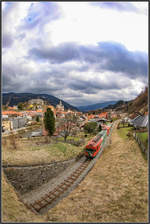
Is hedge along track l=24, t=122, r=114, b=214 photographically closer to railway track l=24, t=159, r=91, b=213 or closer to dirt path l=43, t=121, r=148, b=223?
railway track l=24, t=159, r=91, b=213

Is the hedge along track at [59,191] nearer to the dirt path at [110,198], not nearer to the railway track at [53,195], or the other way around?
the railway track at [53,195]

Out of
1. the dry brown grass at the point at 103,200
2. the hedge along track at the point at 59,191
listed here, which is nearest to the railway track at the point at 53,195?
the hedge along track at the point at 59,191

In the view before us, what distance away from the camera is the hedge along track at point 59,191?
26.7ft

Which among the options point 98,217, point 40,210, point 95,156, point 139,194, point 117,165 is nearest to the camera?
point 98,217

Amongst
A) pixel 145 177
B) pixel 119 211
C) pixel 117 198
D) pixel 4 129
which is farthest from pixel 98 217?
pixel 4 129

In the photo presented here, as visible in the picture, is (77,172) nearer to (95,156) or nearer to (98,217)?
(95,156)

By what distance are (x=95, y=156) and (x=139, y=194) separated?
29.5 feet

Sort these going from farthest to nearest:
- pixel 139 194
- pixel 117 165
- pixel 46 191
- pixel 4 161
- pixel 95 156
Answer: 1. pixel 95 156
2. pixel 117 165
3. pixel 4 161
4. pixel 46 191
5. pixel 139 194

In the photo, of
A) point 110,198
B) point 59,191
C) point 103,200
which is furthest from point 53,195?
point 110,198

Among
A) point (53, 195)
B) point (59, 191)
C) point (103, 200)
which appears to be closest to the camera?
point (103, 200)

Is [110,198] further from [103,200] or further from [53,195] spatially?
[53,195]

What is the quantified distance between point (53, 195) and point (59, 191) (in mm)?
614

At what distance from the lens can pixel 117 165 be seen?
12.1 m

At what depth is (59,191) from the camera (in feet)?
32.2
